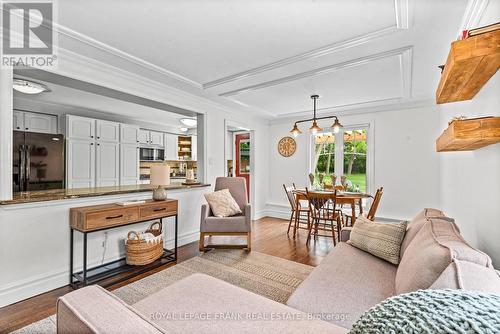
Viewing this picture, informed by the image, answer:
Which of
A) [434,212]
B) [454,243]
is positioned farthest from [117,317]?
[434,212]

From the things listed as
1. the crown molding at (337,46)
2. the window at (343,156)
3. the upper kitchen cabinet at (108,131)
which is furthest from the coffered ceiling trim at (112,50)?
the window at (343,156)

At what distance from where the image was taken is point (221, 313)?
115 centimetres

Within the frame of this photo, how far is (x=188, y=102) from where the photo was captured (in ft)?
12.2

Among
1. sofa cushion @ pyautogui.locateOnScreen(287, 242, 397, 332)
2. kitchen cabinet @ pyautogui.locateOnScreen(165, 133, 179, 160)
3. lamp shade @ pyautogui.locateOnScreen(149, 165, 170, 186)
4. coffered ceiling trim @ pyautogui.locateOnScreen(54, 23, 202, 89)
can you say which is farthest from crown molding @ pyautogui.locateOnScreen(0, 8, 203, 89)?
kitchen cabinet @ pyautogui.locateOnScreen(165, 133, 179, 160)

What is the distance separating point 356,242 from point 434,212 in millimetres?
688

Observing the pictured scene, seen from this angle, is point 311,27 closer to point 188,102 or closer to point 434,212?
point 434,212

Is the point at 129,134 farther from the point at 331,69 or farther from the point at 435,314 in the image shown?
the point at 435,314

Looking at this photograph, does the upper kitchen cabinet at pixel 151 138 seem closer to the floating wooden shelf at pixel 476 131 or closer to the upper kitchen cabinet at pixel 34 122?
the upper kitchen cabinet at pixel 34 122

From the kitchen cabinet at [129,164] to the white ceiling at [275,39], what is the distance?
288 cm

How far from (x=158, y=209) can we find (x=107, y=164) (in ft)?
9.75

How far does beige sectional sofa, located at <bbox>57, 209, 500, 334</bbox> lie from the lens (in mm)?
746

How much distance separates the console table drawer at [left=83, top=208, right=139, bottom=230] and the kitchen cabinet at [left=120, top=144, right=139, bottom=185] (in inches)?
123

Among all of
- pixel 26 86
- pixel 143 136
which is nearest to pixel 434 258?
pixel 26 86

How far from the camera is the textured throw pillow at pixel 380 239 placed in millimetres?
1842
